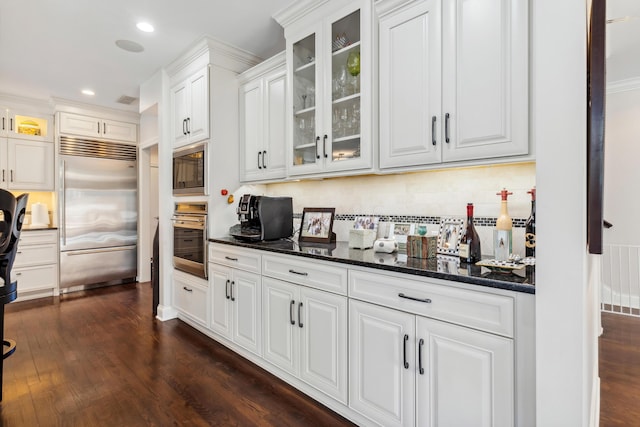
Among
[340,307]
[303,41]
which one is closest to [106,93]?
[303,41]

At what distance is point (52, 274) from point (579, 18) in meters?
5.87

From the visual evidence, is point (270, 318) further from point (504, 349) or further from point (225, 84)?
point (225, 84)

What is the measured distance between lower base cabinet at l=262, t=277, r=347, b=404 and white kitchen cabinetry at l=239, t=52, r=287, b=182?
1088 mm

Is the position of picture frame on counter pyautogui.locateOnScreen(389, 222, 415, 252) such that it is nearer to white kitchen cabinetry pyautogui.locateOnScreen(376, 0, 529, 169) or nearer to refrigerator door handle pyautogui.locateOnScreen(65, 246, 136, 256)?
white kitchen cabinetry pyautogui.locateOnScreen(376, 0, 529, 169)

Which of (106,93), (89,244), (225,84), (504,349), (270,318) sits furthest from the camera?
(89,244)

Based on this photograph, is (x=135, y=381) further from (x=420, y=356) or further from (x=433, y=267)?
(x=433, y=267)

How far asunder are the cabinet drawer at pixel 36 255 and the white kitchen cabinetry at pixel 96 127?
1614 mm

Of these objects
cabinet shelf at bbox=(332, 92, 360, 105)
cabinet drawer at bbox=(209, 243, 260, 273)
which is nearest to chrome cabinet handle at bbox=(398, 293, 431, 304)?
cabinet drawer at bbox=(209, 243, 260, 273)

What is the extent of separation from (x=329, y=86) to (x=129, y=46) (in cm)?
208

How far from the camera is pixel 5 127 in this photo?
4.29 metres

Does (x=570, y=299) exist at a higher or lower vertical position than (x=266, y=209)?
lower

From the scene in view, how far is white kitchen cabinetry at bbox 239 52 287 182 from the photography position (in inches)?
109

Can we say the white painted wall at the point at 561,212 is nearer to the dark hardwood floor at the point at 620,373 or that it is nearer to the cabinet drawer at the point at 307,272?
the cabinet drawer at the point at 307,272

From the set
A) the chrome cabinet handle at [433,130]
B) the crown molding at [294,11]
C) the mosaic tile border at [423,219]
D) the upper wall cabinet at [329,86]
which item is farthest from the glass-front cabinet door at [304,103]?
the chrome cabinet handle at [433,130]
